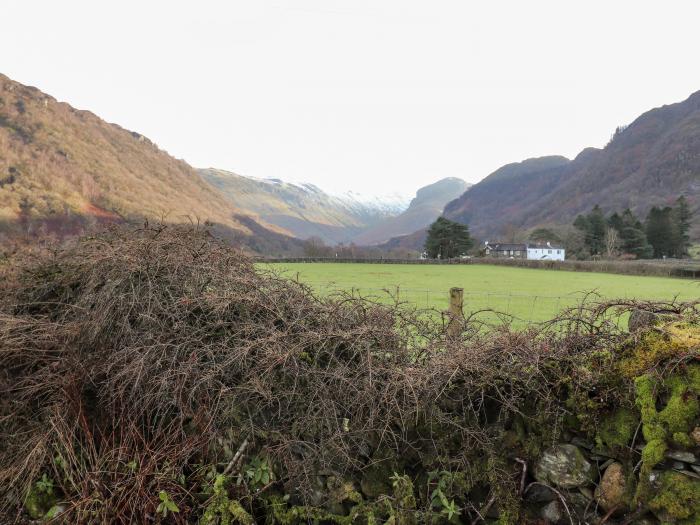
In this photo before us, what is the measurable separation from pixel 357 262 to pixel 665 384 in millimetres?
63567

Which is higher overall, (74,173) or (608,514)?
(74,173)

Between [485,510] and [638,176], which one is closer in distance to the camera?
[485,510]

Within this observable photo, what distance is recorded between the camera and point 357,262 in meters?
66.4

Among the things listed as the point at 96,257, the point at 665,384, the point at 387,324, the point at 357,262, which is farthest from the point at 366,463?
the point at 357,262

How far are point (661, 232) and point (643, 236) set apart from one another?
4706 millimetres

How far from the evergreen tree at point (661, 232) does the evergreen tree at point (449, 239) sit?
29315mm

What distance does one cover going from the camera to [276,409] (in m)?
3.63

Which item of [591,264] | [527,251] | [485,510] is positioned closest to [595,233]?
[527,251]

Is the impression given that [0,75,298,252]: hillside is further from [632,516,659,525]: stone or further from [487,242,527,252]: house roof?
[632,516,659,525]: stone

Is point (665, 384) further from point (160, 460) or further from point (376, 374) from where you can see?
point (160, 460)

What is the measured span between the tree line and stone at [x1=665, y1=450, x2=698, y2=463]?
70.9 m

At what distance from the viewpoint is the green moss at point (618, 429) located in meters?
3.01

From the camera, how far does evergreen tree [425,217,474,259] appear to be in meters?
77.8

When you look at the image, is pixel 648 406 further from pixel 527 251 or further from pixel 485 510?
pixel 527 251
